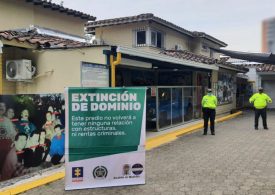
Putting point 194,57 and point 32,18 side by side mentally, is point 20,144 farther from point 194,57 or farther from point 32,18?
point 194,57

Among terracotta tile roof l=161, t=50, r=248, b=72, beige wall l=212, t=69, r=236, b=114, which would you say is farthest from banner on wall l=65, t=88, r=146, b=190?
beige wall l=212, t=69, r=236, b=114

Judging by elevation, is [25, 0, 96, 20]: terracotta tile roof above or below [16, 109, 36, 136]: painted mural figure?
above

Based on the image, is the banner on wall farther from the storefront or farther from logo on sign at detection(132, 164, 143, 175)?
the storefront

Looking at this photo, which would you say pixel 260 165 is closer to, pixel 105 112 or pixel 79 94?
pixel 105 112

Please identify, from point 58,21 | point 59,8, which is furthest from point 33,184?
point 58,21

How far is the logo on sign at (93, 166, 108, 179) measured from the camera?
237 inches

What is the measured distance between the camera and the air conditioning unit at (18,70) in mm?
9375

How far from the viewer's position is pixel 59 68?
9586mm

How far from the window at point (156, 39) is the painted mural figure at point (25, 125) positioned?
42.9ft

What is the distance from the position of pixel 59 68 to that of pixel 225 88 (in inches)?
599

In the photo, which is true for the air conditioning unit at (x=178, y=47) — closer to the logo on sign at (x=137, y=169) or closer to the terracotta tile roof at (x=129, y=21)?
the terracotta tile roof at (x=129, y=21)

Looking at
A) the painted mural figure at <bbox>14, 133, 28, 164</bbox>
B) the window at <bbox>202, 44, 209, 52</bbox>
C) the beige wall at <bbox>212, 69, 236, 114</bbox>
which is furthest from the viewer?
the window at <bbox>202, 44, 209, 52</bbox>

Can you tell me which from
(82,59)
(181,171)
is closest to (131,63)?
(82,59)

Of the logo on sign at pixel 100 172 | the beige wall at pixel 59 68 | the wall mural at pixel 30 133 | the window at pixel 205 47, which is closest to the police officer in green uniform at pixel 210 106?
the beige wall at pixel 59 68
